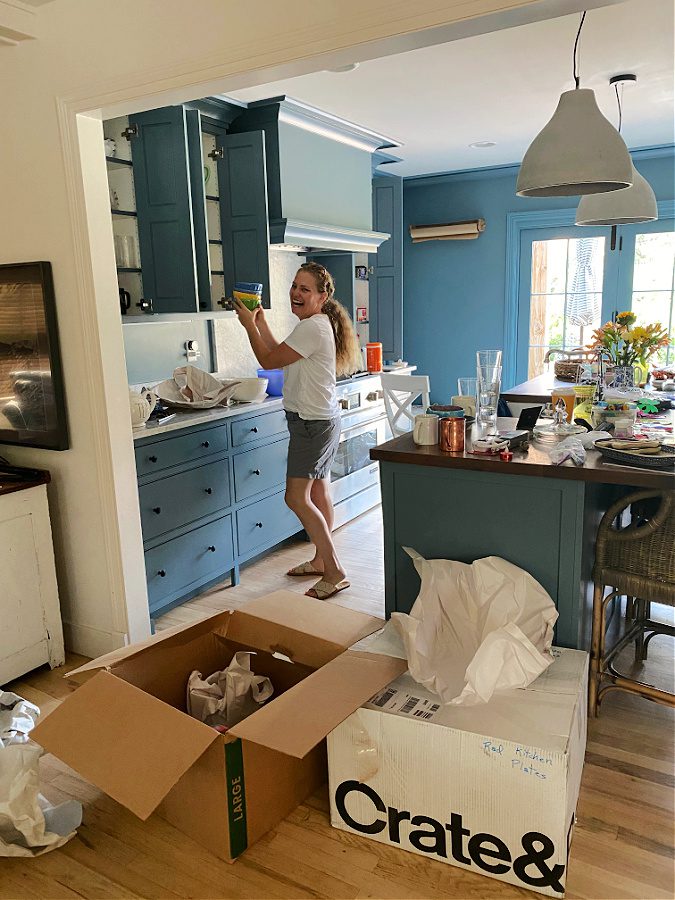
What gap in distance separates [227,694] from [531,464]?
120cm

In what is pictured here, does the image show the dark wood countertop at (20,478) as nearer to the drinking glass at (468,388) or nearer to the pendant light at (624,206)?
the drinking glass at (468,388)

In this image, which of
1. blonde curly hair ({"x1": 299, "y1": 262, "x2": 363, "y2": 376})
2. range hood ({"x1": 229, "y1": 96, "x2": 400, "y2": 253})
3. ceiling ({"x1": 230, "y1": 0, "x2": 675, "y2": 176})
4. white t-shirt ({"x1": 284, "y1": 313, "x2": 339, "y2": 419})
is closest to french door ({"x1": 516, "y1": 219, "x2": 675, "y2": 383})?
ceiling ({"x1": 230, "y1": 0, "x2": 675, "y2": 176})

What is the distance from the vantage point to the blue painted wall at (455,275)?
6590 mm

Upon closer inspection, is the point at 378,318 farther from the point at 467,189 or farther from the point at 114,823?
the point at 114,823

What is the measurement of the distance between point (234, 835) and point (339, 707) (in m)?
0.45

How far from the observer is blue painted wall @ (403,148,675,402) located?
659 centimetres

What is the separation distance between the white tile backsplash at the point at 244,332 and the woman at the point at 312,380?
3.04 ft

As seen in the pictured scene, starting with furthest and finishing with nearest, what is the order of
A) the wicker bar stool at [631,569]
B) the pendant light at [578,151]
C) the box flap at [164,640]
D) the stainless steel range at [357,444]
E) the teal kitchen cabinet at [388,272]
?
the teal kitchen cabinet at [388,272] < the stainless steel range at [357,444] < the pendant light at [578,151] < the wicker bar stool at [631,569] < the box flap at [164,640]

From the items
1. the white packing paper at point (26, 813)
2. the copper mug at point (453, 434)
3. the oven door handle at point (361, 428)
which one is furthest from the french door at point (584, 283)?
the white packing paper at point (26, 813)

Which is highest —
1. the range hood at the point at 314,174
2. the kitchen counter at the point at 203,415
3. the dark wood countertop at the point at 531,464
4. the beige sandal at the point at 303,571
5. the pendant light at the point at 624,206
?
the range hood at the point at 314,174

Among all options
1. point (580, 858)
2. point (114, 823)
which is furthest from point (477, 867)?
point (114, 823)

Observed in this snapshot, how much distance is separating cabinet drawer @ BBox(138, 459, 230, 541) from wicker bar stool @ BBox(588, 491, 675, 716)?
6.11ft

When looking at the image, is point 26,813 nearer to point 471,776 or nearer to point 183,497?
point 471,776

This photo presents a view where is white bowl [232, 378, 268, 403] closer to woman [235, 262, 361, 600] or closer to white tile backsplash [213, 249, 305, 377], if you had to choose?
woman [235, 262, 361, 600]
